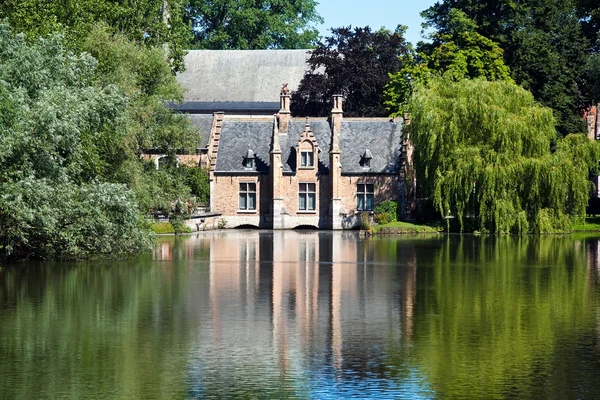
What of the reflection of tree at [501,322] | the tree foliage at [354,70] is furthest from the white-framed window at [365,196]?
the reflection of tree at [501,322]

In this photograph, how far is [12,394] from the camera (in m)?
16.5

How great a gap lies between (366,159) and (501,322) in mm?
39186

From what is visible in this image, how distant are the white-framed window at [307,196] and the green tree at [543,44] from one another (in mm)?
12803

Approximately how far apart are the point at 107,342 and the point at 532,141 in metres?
36.3

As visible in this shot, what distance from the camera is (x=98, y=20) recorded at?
50688 mm

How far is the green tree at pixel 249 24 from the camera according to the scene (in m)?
93.3

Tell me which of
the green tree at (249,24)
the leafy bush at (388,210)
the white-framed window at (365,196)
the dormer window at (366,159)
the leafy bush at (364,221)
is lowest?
the leafy bush at (364,221)

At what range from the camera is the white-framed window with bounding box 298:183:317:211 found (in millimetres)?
62487

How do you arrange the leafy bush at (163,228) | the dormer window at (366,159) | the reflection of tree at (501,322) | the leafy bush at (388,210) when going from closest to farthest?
the reflection of tree at (501,322) < the leafy bush at (163,228) < the leafy bush at (388,210) < the dormer window at (366,159)

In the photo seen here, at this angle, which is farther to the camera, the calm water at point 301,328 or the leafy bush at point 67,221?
the leafy bush at point 67,221

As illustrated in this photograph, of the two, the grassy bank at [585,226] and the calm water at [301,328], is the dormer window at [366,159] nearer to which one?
the grassy bank at [585,226]

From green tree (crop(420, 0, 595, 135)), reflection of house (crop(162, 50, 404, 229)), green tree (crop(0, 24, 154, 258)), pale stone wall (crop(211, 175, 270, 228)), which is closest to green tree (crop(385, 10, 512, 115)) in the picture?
green tree (crop(420, 0, 595, 135))

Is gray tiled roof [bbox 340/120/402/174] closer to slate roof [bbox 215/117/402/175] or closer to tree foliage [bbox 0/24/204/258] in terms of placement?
slate roof [bbox 215/117/402/175]

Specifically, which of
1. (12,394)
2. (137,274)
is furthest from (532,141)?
(12,394)
